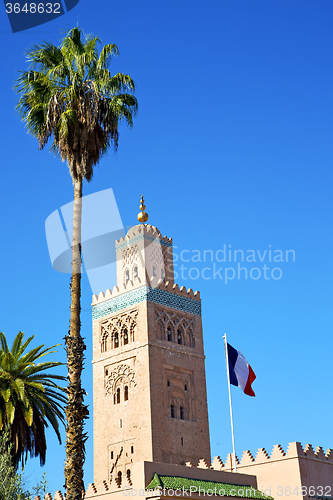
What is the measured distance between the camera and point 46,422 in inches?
993

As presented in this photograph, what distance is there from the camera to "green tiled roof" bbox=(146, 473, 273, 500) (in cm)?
2252

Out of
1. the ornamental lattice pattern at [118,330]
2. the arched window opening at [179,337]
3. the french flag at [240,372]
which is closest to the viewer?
the french flag at [240,372]

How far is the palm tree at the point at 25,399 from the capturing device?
23.7m

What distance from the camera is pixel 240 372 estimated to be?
30406mm

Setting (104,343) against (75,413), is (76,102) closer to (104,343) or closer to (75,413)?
(75,413)

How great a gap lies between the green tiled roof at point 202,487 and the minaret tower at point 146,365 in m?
7.89

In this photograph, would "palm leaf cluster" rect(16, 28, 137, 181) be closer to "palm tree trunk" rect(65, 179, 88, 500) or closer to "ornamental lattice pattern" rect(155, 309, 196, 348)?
"palm tree trunk" rect(65, 179, 88, 500)

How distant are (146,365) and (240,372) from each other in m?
6.56

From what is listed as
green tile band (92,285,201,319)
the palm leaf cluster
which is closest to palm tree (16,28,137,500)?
the palm leaf cluster

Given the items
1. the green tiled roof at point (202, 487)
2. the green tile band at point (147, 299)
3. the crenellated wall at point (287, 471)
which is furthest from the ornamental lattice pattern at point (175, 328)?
the green tiled roof at point (202, 487)

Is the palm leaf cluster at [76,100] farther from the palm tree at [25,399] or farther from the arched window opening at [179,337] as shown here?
the arched window opening at [179,337]

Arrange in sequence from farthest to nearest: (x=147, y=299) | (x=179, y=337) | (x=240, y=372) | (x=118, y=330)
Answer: (x=179, y=337)
(x=118, y=330)
(x=147, y=299)
(x=240, y=372)

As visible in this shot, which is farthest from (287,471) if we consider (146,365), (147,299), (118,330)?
(118,330)

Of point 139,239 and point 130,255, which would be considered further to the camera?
point 130,255
